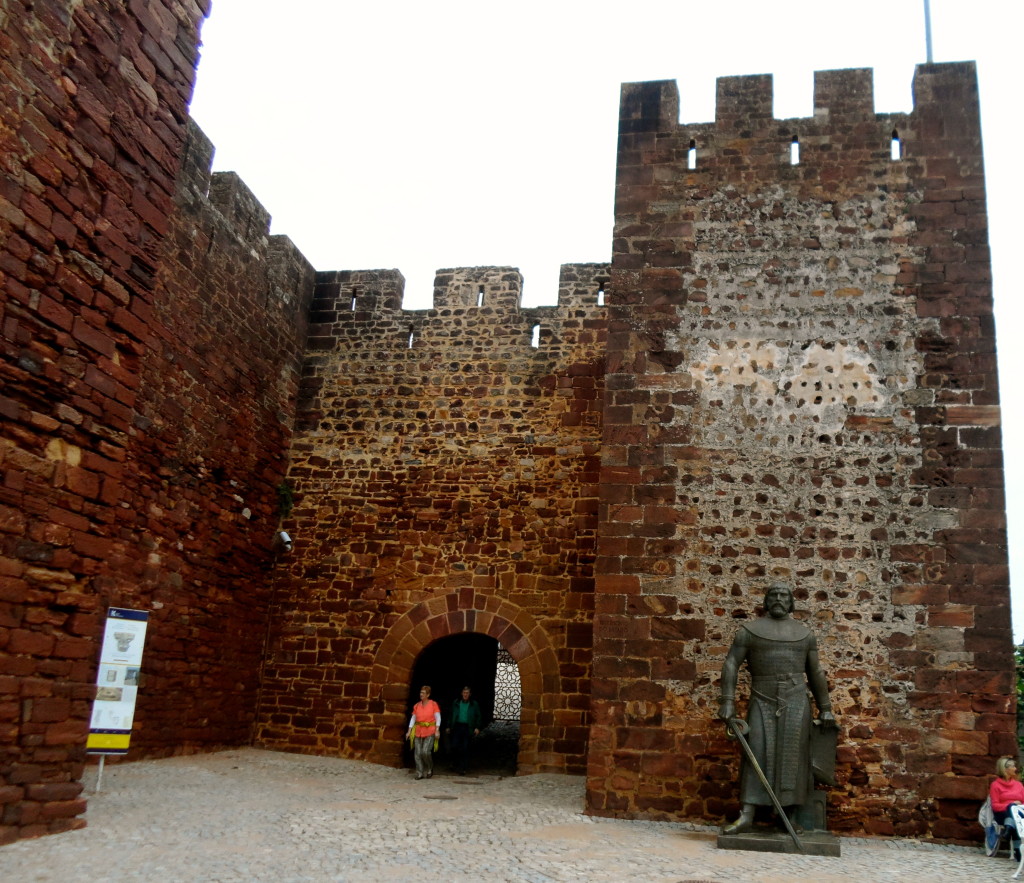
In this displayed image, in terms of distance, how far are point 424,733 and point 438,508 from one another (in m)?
2.83

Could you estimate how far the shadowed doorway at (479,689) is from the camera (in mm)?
12406

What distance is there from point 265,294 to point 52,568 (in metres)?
7.13

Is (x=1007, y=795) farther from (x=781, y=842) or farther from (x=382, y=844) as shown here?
(x=382, y=844)

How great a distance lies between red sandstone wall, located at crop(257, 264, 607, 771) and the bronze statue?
13.2 ft

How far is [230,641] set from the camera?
11.4 metres

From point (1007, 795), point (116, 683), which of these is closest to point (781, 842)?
point (1007, 795)

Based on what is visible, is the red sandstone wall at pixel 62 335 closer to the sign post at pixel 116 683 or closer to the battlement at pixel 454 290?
the sign post at pixel 116 683

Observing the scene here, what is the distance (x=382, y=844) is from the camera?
6418 mm

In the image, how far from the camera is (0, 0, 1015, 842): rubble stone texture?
19.3ft

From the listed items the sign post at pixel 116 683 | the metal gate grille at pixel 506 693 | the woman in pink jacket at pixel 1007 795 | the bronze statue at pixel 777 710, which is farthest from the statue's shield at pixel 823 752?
the metal gate grille at pixel 506 693

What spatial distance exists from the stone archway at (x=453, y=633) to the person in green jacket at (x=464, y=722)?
0.62 m

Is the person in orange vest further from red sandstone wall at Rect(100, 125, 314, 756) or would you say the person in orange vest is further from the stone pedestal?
the stone pedestal

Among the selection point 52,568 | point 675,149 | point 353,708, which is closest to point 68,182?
point 52,568

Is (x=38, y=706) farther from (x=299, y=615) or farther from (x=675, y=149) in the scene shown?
(x=675, y=149)
